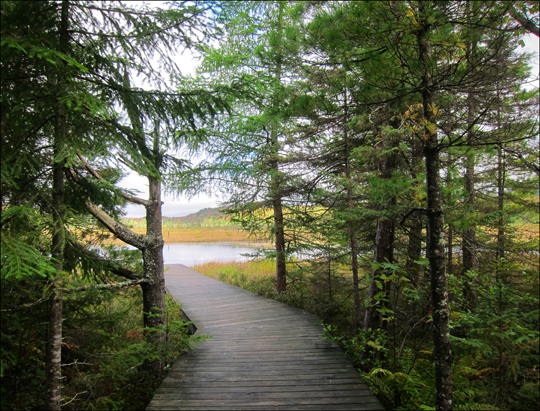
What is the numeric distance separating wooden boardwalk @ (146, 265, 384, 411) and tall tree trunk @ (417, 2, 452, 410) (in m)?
0.89

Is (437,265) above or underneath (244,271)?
above

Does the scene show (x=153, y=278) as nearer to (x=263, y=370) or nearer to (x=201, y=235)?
(x=263, y=370)

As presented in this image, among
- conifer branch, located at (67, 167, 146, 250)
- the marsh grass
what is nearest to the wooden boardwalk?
conifer branch, located at (67, 167, 146, 250)

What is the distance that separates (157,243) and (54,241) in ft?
7.13

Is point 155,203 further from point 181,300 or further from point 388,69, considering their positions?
point 388,69

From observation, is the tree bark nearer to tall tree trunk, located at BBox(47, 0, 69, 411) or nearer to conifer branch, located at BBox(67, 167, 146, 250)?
tall tree trunk, located at BBox(47, 0, 69, 411)

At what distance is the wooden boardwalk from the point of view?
12.5 feet

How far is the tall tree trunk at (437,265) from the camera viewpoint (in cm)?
333

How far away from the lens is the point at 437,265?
11.2 feet

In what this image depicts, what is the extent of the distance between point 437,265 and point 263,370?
10.4 feet

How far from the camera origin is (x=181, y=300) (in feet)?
29.2

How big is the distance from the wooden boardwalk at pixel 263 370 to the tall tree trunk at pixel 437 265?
2.90 ft

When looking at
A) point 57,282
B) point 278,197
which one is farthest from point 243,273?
point 57,282

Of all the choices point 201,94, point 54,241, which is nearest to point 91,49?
point 201,94
